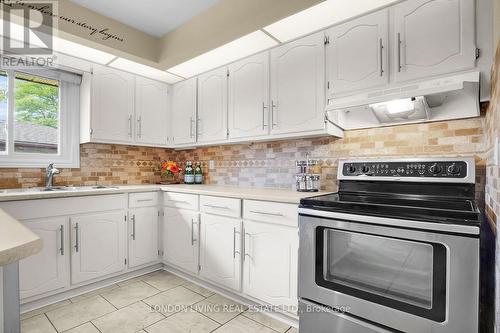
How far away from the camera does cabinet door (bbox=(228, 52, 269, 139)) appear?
7.63ft

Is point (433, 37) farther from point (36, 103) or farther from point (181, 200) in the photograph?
point (36, 103)

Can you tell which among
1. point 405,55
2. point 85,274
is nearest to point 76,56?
point 85,274

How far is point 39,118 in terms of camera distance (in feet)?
8.61

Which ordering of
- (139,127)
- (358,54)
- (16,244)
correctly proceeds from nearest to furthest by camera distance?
1. (16,244)
2. (358,54)
3. (139,127)

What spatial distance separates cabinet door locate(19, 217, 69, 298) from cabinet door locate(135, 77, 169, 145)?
1.21 m

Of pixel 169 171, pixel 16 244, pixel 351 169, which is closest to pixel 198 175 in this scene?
pixel 169 171

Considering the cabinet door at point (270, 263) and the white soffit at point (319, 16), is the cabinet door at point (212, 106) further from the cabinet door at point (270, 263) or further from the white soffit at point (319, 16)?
the cabinet door at point (270, 263)

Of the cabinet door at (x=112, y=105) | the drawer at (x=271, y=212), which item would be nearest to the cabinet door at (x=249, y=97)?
the drawer at (x=271, y=212)

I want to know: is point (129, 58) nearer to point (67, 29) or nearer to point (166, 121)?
point (67, 29)

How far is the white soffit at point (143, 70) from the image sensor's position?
2.69 metres

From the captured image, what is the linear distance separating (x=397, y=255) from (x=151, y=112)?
2.79m

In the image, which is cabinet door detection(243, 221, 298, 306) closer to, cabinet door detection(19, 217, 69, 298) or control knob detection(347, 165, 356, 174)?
control knob detection(347, 165, 356, 174)

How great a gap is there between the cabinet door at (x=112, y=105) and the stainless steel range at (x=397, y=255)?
2.17m

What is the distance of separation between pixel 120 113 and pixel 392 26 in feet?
8.39
